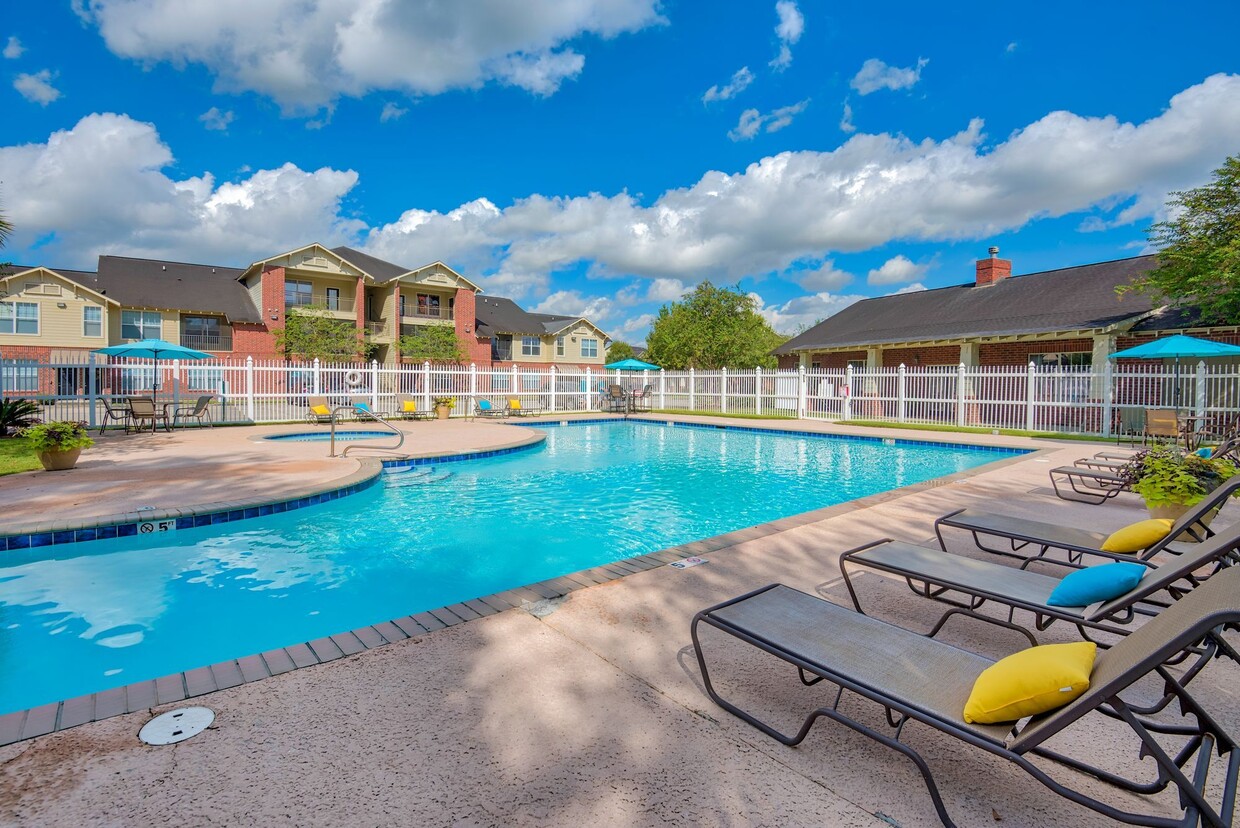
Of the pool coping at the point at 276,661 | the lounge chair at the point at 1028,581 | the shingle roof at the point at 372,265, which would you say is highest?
the shingle roof at the point at 372,265

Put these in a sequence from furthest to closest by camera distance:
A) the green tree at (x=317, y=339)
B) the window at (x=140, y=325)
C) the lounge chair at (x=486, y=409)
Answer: the window at (x=140, y=325), the green tree at (x=317, y=339), the lounge chair at (x=486, y=409)

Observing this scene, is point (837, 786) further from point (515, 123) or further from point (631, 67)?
point (515, 123)

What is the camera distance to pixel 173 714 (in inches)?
89.4

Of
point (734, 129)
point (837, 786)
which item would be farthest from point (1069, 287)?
point (837, 786)

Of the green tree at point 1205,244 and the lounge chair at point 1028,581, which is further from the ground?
the green tree at point 1205,244

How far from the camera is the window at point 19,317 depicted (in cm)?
2605

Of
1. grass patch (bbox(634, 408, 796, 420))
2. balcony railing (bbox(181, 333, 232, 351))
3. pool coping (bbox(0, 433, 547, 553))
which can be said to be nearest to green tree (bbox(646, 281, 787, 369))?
grass patch (bbox(634, 408, 796, 420))

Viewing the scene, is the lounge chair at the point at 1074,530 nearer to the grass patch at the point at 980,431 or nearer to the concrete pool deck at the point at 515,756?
the concrete pool deck at the point at 515,756

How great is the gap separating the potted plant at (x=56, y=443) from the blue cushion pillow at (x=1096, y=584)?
433 inches

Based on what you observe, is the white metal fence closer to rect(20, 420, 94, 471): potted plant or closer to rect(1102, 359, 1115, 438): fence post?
rect(1102, 359, 1115, 438): fence post

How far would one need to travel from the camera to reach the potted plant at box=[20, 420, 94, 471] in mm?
7777

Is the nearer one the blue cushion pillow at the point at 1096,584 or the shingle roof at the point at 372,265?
the blue cushion pillow at the point at 1096,584

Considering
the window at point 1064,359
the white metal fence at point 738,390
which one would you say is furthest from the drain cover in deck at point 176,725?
the window at point 1064,359

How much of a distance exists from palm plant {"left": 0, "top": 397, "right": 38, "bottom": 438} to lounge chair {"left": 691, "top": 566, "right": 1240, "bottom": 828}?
1444 cm
